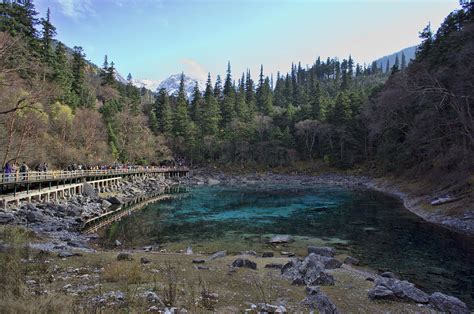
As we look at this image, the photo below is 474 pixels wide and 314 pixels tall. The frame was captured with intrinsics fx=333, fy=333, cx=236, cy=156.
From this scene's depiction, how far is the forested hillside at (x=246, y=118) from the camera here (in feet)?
90.4

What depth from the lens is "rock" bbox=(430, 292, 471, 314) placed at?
29.5ft

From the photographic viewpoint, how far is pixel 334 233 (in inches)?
836

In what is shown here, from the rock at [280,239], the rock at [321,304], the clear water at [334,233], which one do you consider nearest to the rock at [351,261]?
the clear water at [334,233]

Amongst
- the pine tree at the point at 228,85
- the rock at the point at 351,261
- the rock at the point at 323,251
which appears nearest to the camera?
the rock at the point at 351,261

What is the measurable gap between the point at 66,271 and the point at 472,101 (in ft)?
100

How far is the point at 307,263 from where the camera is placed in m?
12.3

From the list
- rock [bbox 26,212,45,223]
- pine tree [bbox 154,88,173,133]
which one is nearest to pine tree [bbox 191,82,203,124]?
pine tree [bbox 154,88,173,133]

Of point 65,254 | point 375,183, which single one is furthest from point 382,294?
point 375,183

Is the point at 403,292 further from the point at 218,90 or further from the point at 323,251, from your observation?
the point at 218,90

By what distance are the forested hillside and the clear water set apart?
941cm

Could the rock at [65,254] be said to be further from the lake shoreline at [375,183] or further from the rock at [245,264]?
the lake shoreline at [375,183]

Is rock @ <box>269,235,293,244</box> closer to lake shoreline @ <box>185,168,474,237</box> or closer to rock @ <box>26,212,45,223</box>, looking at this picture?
lake shoreline @ <box>185,168,474,237</box>

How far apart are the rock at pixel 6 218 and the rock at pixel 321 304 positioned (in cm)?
1759

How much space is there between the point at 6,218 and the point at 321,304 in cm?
1859
